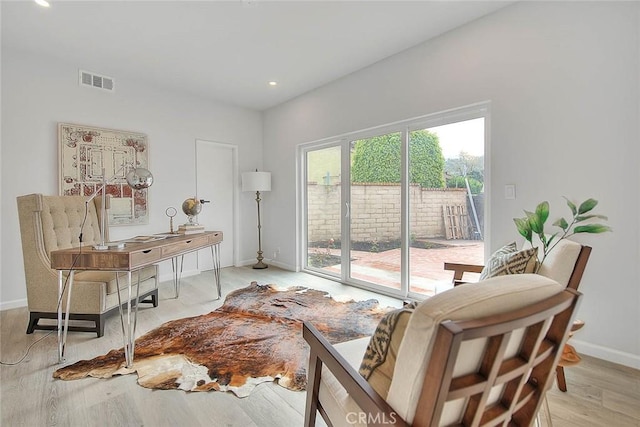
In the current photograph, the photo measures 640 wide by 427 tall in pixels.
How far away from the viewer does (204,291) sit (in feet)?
12.5

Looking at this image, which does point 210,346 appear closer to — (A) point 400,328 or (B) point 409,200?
(A) point 400,328

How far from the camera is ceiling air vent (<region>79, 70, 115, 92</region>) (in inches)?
143

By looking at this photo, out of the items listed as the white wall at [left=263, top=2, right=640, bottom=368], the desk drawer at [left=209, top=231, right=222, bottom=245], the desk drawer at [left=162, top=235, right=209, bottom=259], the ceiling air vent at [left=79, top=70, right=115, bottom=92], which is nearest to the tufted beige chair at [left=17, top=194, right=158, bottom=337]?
the desk drawer at [left=162, top=235, right=209, bottom=259]

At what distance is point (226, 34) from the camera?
2.95 meters

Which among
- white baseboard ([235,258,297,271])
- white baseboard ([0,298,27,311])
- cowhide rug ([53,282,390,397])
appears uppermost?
white baseboard ([235,258,297,271])

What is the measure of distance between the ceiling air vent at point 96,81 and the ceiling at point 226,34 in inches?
2.7

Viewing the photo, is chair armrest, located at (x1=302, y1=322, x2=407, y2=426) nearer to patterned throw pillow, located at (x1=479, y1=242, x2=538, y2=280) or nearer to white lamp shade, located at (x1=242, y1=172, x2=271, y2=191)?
patterned throw pillow, located at (x1=479, y1=242, x2=538, y2=280)

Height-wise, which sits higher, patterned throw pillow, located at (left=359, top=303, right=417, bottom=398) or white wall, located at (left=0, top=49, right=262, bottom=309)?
white wall, located at (left=0, top=49, right=262, bottom=309)

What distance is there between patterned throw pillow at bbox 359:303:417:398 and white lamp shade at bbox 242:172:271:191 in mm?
4252

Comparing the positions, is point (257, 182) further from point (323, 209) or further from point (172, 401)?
point (172, 401)

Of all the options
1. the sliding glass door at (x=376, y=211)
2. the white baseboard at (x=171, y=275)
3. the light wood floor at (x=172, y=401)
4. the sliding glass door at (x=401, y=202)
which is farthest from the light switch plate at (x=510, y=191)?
the white baseboard at (x=171, y=275)

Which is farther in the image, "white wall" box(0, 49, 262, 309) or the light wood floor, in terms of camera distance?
"white wall" box(0, 49, 262, 309)

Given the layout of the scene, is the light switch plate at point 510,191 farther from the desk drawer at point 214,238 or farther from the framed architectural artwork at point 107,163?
the framed architectural artwork at point 107,163

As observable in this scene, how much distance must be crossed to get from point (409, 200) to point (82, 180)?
3759mm
